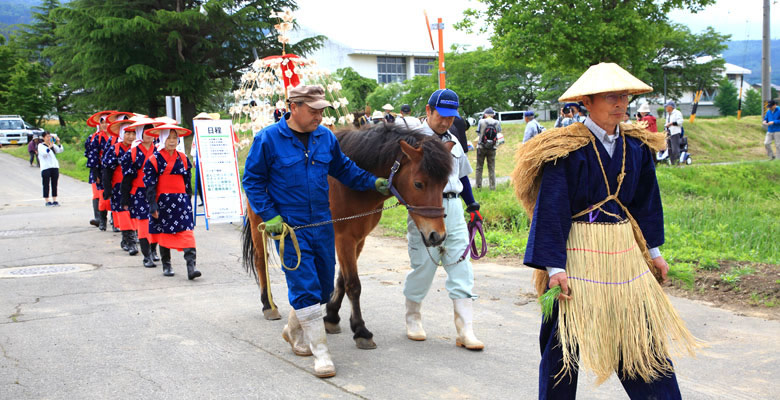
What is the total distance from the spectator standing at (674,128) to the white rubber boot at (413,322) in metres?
14.8

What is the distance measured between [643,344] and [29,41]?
6041 cm

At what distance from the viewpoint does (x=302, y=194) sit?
4523mm

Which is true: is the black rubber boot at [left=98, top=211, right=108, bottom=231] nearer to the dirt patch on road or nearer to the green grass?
the dirt patch on road

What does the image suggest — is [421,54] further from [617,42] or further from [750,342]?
[750,342]

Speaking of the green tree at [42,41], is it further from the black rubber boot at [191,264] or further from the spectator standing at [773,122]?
the spectator standing at [773,122]

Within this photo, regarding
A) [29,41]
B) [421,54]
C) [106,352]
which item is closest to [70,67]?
[29,41]

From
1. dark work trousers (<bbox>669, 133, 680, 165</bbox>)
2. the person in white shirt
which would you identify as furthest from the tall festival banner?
dark work trousers (<bbox>669, 133, 680, 165</bbox>)

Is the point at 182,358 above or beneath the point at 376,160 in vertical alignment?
beneath

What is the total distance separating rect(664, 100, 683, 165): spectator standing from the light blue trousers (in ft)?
48.1

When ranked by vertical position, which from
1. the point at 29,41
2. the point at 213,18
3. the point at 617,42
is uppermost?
the point at 29,41

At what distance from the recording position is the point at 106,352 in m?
4.86

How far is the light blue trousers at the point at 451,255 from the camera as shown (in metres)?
4.97

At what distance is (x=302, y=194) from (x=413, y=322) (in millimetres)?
1492

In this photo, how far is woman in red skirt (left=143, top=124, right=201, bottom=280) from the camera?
25.2 feet
